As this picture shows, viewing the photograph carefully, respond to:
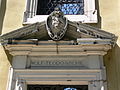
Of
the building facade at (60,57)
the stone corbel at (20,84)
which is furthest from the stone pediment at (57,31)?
the stone corbel at (20,84)

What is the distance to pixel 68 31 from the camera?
7.12 metres

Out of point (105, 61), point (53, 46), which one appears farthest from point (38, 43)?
point (105, 61)

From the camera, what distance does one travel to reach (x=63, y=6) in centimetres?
855

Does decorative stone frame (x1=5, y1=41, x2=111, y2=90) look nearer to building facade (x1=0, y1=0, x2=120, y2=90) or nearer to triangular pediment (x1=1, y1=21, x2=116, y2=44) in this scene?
building facade (x1=0, y1=0, x2=120, y2=90)

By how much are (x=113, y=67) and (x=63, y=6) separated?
9.09 ft

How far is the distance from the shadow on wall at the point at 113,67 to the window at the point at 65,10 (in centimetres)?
112

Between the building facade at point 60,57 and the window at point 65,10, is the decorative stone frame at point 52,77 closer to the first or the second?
the building facade at point 60,57

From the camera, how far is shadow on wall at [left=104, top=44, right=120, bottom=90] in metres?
6.70

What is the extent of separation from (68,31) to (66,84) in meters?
1.43

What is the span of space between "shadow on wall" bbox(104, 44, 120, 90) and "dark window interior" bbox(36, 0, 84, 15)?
6.03ft

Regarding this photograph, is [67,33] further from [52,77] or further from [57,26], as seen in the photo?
[52,77]

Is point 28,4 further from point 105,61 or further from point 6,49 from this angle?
point 105,61

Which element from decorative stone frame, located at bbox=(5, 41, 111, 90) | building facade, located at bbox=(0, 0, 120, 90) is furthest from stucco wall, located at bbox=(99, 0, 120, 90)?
decorative stone frame, located at bbox=(5, 41, 111, 90)

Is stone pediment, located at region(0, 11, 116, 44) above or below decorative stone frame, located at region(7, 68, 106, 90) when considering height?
above
